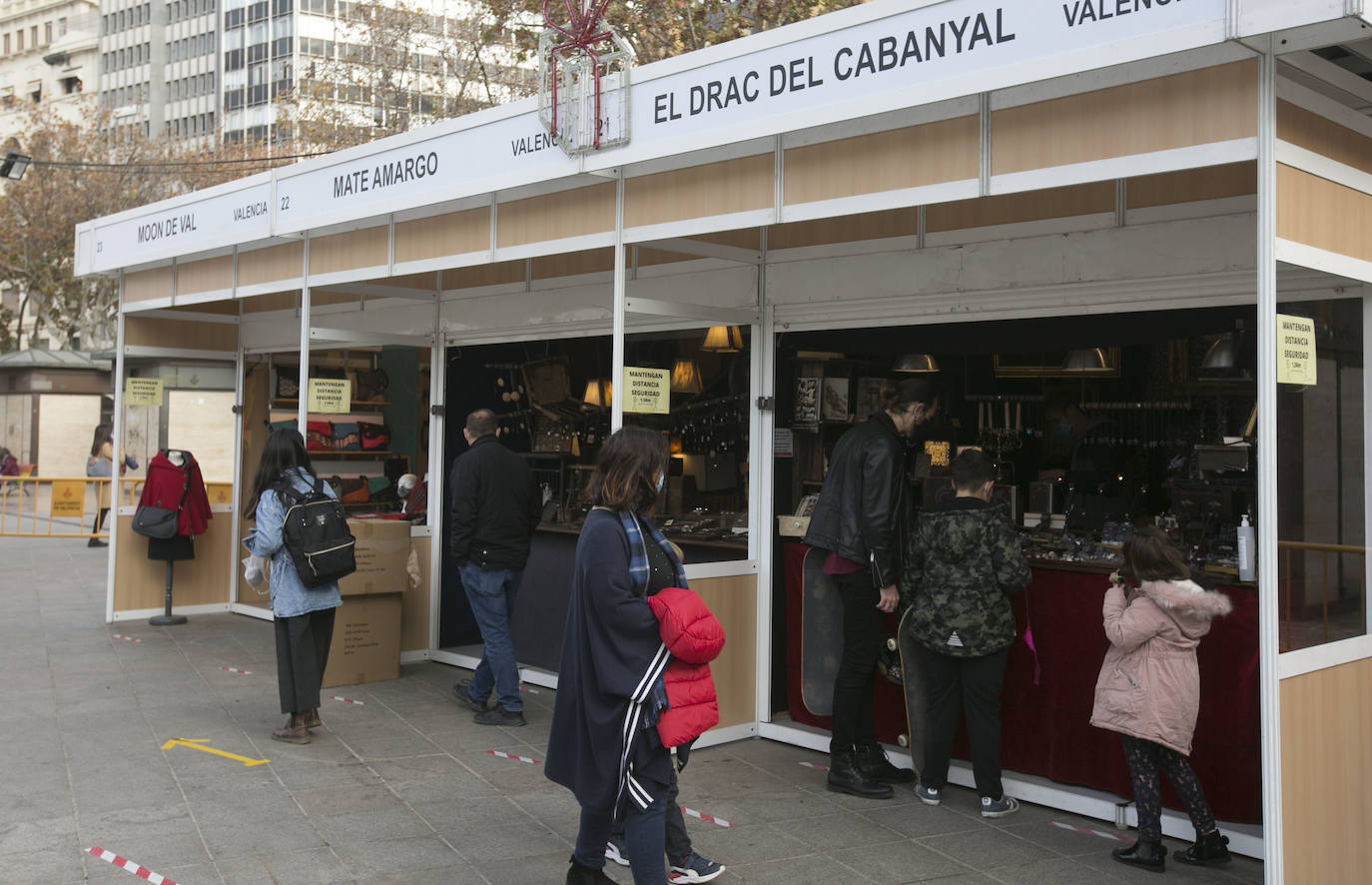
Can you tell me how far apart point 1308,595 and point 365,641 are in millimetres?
5887

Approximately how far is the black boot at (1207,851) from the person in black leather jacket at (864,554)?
4.57ft

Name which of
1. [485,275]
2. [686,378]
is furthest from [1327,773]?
[485,275]

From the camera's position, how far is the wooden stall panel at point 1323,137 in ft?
12.7

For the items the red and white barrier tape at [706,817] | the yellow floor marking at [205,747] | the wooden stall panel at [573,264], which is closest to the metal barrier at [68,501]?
the wooden stall panel at [573,264]

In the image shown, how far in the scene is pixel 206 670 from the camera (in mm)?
8539

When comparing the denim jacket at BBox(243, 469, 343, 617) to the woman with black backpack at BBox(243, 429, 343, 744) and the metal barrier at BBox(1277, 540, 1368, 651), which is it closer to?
the woman with black backpack at BBox(243, 429, 343, 744)

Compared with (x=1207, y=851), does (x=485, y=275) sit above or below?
above

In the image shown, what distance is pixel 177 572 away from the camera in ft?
35.8

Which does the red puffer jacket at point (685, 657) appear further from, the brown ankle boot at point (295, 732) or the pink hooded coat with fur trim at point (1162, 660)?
the brown ankle boot at point (295, 732)

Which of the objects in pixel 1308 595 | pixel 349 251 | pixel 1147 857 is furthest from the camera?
pixel 349 251

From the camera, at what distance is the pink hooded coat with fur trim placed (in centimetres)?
464

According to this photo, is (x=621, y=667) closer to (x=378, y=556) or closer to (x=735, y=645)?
(x=735, y=645)

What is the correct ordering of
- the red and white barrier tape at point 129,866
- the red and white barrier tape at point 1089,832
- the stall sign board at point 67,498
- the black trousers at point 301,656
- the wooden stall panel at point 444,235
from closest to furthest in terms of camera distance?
the red and white barrier tape at point 129,866, the red and white barrier tape at point 1089,832, the black trousers at point 301,656, the wooden stall panel at point 444,235, the stall sign board at point 67,498

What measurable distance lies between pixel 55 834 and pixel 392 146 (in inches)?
164
